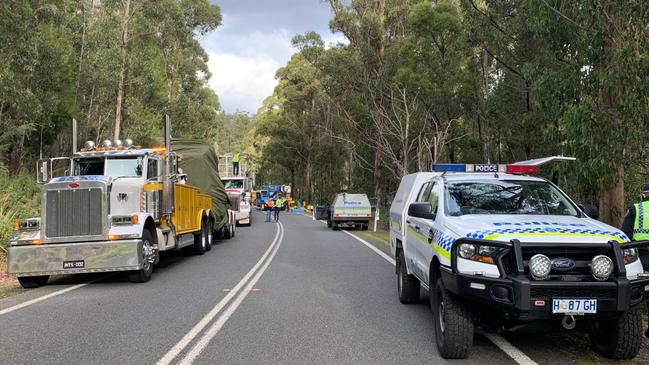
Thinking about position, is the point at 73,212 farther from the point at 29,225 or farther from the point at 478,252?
the point at 478,252

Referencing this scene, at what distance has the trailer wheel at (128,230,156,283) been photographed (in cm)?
1052

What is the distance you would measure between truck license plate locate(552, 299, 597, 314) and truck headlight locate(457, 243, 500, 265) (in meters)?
0.64

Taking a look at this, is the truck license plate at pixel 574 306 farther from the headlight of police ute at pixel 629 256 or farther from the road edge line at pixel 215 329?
the road edge line at pixel 215 329

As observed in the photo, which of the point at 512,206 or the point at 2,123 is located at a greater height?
the point at 2,123

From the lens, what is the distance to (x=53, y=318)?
742 cm

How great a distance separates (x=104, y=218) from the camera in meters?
10.3

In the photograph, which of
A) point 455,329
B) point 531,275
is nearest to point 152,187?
point 455,329

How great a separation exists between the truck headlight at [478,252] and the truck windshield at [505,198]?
42.3 inches

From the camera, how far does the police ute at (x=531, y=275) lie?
469cm

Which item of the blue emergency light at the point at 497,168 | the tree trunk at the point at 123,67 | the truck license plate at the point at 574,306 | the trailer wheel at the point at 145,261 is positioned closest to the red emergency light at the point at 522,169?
→ the blue emergency light at the point at 497,168

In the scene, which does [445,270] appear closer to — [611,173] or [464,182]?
[464,182]

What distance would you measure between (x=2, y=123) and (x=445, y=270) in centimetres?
2035

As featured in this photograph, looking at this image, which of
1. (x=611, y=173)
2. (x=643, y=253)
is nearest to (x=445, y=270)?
(x=643, y=253)

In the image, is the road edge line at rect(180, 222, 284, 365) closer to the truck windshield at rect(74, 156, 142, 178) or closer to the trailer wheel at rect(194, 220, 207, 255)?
the truck windshield at rect(74, 156, 142, 178)
